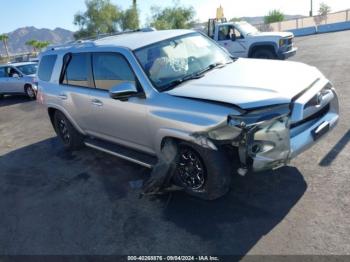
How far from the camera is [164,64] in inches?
179

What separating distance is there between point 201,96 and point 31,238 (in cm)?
251

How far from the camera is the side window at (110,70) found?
4.56m

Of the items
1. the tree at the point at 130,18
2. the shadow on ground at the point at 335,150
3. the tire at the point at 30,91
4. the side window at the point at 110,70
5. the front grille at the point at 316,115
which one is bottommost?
the tire at the point at 30,91

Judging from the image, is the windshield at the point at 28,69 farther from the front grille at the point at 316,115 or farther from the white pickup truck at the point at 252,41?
the front grille at the point at 316,115

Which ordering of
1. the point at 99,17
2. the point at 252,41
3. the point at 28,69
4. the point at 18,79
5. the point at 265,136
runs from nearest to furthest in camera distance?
1. the point at 265,136
2. the point at 252,41
3. the point at 18,79
4. the point at 28,69
5. the point at 99,17

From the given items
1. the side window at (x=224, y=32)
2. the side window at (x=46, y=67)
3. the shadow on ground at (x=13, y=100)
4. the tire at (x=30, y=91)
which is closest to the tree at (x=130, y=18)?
the shadow on ground at (x=13, y=100)

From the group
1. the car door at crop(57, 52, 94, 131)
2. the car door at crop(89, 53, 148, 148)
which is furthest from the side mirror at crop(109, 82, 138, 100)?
the car door at crop(57, 52, 94, 131)

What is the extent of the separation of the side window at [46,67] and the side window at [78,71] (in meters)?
0.53

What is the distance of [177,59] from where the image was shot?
4707 millimetres

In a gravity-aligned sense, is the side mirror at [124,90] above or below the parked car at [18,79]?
above

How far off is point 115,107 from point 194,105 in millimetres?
1448

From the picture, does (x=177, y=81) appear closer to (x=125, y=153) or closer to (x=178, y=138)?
(x=178, y=138)

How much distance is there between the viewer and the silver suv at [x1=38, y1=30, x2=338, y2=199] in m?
3.46

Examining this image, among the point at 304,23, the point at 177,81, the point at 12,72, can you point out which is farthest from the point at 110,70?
the point at 304,23
